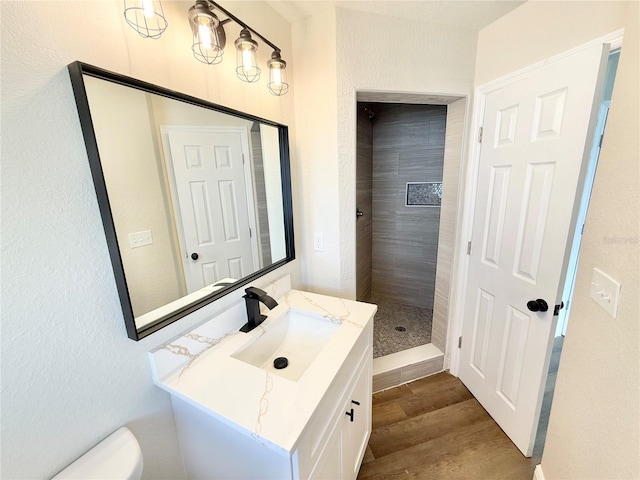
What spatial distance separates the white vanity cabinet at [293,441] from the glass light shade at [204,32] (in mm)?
1231

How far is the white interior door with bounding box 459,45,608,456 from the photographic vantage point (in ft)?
3.82

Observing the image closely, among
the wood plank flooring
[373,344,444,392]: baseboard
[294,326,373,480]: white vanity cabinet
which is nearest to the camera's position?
[294,326,373,480]: white vanity cabinet

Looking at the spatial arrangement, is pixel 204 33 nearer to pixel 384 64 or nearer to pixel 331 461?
pixel 384 64

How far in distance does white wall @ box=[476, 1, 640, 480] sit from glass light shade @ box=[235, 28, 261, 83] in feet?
4.20

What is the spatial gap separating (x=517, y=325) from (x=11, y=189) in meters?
2.09

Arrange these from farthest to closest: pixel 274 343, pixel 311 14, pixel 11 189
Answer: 1. pixel 311 14
2. pixel 274 343
3. pixel 11 189

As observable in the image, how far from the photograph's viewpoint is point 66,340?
73 centimetres

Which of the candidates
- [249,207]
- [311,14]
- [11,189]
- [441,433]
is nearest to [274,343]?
[249,207]

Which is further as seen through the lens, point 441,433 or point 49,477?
point 441,433

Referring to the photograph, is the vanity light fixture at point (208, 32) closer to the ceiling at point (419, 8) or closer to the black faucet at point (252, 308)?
the ceiling at point (419, 8)

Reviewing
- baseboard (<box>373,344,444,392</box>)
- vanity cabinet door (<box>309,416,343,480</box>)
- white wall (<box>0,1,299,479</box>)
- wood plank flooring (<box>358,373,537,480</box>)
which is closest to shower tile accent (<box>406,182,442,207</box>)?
baseboard (<box>373,344,444,392</box>)

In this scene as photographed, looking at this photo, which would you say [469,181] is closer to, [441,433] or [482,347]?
[482,347]

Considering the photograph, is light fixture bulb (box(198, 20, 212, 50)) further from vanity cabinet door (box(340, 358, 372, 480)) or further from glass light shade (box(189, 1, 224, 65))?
vanity cabinet door (box(340, 358, 372, 480))

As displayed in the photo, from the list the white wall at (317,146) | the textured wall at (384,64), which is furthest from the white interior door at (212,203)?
the textured wall at (384,64)
